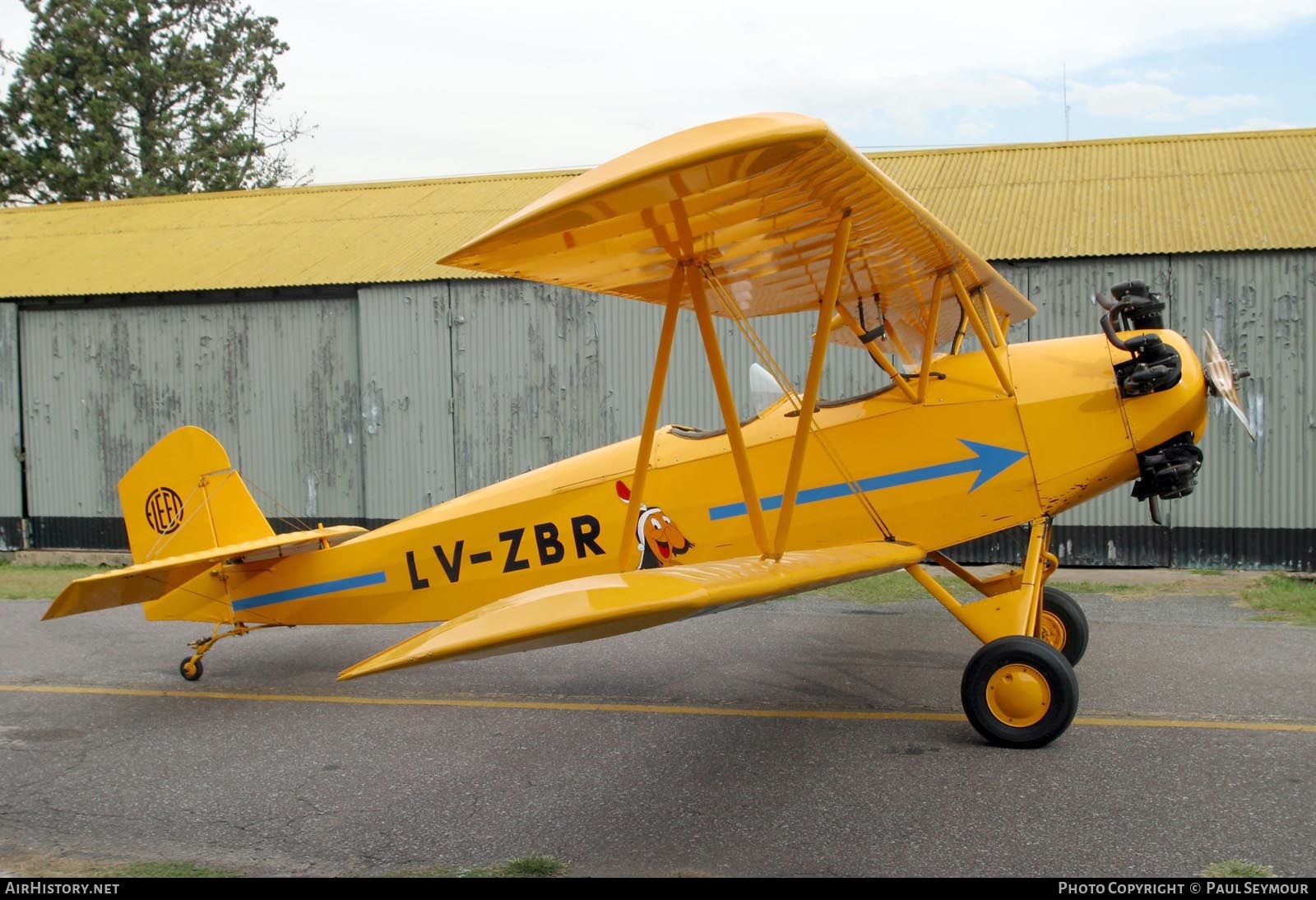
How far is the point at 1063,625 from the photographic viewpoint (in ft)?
21.1

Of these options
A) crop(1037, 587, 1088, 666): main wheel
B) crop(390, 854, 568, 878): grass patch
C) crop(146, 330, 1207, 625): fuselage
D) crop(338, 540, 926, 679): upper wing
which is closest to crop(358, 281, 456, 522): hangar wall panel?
crop(146, 330, 1207, 625): fuselage

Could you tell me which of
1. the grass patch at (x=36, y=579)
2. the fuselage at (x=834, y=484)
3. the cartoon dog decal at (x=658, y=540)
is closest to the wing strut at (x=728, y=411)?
the fuselage at (x=834, y=484)

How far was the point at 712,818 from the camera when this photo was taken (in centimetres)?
434

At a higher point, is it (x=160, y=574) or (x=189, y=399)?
(x=189, y=399)

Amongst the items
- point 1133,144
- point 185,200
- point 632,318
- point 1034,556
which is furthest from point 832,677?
point 185,200

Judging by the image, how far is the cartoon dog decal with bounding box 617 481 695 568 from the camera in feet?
19.2

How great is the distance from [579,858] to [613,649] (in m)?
3.71

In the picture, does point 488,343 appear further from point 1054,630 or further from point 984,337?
point 984,337

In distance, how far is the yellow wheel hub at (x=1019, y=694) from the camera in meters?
4.96

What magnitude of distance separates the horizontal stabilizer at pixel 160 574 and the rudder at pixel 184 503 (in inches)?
6.2

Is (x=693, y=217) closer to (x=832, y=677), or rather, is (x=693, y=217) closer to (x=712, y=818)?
(x=712, y=818)

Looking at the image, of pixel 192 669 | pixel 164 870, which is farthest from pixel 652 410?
pixel 192 669

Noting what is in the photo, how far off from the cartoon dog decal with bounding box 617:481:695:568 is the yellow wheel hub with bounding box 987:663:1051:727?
5.76 feet

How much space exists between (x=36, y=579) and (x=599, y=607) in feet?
34.2
